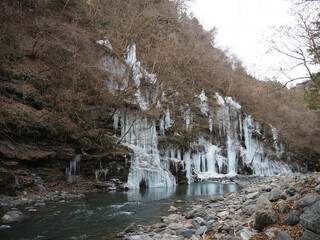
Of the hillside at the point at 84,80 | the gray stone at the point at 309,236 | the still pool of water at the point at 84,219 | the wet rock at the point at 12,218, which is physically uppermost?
the hillside at the point at 84,80

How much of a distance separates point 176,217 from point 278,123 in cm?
2563

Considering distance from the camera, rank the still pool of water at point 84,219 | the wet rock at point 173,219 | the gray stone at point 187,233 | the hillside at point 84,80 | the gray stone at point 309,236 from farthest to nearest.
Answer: the hillside at point 84,80 → the wet rock at point 173,219 → the still pool of water at point 84,219 → the gray stone at point 187,233 → the gray stone at point 309,236

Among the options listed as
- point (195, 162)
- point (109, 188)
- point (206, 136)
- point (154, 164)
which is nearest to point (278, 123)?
point (206, 136)

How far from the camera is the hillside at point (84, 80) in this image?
26.5 feet

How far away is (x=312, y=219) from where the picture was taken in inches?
84.7

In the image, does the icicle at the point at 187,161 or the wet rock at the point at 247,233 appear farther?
the icicle at the point at 187,161

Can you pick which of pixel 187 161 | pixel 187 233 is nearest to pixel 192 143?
pixel 187 161

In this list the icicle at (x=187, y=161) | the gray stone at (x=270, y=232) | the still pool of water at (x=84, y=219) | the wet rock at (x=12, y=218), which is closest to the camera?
the gray stone at (x=270, y=232)

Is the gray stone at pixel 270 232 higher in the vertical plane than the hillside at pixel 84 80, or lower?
lower

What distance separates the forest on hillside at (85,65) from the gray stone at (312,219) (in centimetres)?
378

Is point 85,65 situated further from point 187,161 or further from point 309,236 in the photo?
point 309,236

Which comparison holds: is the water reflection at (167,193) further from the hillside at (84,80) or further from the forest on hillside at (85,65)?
the forest on hillside at (85,65)

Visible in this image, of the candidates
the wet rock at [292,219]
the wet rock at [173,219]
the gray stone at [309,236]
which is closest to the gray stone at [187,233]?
the wet rock at [292,219]

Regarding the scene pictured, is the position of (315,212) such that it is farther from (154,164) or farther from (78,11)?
(78,11)
